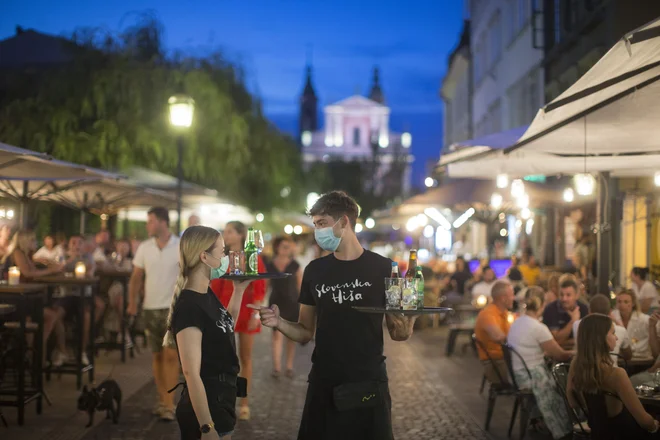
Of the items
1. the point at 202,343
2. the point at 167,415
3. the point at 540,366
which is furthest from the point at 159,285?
the point at 202,343

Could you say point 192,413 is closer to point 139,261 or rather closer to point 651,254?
point 139,261

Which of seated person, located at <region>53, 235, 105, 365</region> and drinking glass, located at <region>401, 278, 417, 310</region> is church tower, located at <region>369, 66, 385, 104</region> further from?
drinking glass, located at <region>401, 278, 417, 310</region>

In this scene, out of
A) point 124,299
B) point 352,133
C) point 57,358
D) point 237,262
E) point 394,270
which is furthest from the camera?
point 352,133

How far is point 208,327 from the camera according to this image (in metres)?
5.21

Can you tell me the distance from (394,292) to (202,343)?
104 centimetres

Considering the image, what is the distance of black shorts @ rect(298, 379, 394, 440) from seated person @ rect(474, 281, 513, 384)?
4980 millimetres

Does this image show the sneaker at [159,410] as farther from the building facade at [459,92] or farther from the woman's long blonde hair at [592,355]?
the building facade at [459,92]

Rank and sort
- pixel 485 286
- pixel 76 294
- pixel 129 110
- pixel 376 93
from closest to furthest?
pixel 76 294 → pixel 485 286 → pixel 129 110 → pixel 376 93

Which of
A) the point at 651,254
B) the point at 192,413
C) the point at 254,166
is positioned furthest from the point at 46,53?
the point at 192,413

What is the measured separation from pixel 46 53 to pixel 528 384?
37.5 meters

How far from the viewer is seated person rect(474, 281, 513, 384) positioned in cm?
1009

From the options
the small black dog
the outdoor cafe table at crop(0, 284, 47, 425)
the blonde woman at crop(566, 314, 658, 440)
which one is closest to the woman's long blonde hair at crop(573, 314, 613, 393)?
the blonde woman at crop(566, 314, 658, 440)

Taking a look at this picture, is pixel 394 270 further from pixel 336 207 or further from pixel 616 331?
pixel 616 331

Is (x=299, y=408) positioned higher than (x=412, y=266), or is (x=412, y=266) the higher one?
(x=412, y=266)
